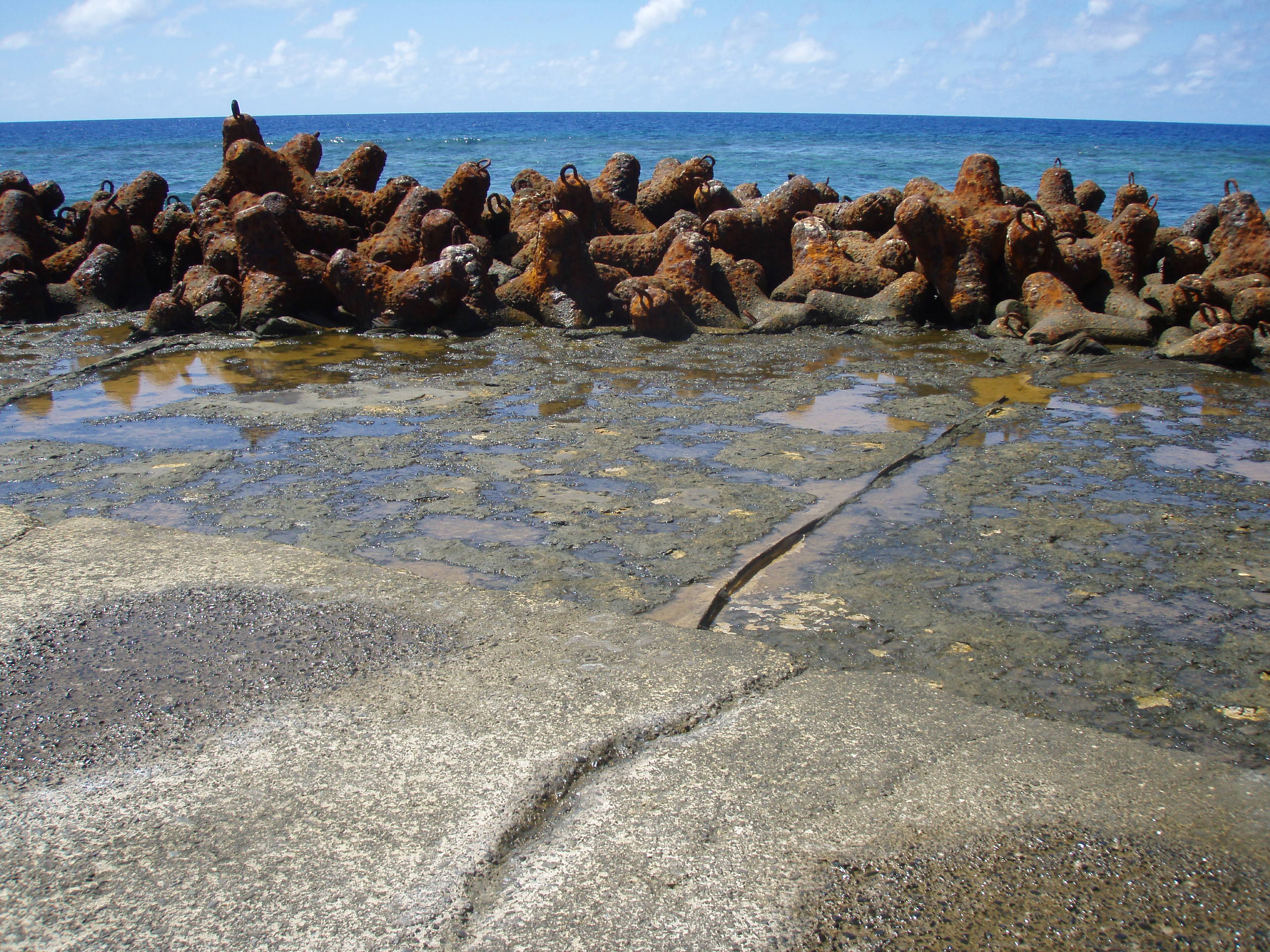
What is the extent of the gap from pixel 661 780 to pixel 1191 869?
1.07 meters

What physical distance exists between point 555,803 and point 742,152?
168ft

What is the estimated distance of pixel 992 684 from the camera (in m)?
2.68

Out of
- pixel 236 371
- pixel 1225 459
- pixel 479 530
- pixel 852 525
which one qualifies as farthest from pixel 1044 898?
pixel 236 371

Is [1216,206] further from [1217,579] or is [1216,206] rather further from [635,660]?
[635,660]

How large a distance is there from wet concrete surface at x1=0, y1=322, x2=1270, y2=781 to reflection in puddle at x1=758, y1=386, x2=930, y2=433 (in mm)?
27

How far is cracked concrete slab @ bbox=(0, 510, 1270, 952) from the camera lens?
5.74 ft

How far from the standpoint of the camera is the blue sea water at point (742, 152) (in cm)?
3156

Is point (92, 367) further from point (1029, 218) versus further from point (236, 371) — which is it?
point (1029, 218)

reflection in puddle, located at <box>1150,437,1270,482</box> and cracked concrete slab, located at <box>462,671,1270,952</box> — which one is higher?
reflection in puddle, located at <box>1150,437,1270,482</box>

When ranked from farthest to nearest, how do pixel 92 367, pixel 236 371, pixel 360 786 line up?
pixel 92 367 < pixel 236 371 < pixel 360 786

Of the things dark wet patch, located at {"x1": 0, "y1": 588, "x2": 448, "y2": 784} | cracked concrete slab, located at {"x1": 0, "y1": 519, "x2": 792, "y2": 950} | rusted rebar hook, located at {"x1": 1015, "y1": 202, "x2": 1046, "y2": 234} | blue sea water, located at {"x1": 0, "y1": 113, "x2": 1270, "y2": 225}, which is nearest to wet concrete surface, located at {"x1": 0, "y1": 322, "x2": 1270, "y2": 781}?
cracked concrete slab, located at {"x1": 0, "y1": 519, "x2": 792, "y2": 950}

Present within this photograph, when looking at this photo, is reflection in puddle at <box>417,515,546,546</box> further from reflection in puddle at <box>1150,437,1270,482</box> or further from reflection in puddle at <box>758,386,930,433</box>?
reflection in puddle at <box>1150,437,1270,482</box>

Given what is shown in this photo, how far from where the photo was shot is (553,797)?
209 cm

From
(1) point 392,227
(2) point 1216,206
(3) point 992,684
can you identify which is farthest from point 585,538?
(2) point 1216,206
